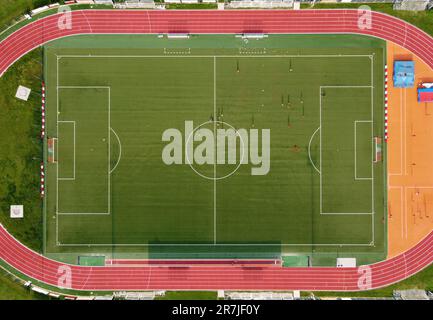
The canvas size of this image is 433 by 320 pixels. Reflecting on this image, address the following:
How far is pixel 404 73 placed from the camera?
36.1m

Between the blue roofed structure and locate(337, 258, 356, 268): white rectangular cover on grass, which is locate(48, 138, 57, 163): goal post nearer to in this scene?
locate(337, 258, 356, 268): white rectangular cover on grass

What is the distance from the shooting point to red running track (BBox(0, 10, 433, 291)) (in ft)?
119

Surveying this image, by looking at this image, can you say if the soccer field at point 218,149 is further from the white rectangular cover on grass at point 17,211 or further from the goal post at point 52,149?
the white rectangular cover on grass at point 17,211

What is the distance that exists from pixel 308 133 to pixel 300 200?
11.5 ft

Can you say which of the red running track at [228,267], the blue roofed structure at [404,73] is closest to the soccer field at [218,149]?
the red running track at [228,267]

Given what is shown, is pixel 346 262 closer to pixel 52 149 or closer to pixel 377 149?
pixel 377 149

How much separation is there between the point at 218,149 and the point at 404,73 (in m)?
10.3

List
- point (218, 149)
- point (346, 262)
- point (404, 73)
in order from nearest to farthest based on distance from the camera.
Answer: point (404, 73)
point (346, 262)
point (218, 149)

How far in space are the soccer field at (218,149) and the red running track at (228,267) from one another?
0.62 meters

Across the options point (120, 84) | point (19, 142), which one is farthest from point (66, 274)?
point (120, 84)

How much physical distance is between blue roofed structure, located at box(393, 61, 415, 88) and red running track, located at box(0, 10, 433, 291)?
45.8 inches

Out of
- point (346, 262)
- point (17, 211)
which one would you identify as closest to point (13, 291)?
point (17, 211)

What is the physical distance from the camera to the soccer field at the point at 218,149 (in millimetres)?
36344
